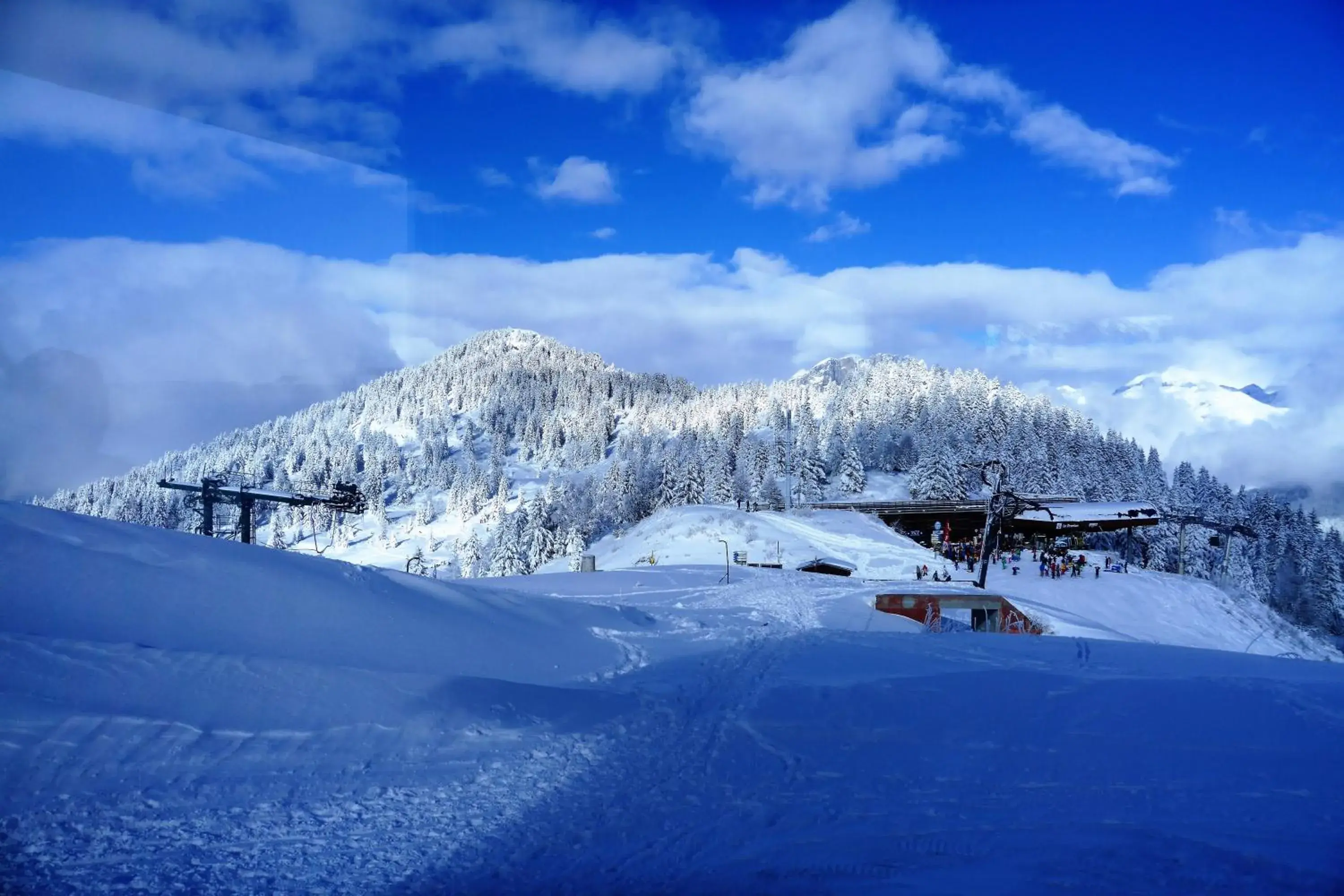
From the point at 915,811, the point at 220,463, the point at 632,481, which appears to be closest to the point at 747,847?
the point at 915,811

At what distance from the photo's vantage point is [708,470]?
81250 mm

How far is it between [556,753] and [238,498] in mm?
22617

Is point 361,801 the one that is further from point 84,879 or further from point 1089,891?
point 1089,891

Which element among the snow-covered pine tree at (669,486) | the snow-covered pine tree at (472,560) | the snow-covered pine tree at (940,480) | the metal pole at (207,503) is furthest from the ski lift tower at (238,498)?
the snow-covered pine tree at (940,480)

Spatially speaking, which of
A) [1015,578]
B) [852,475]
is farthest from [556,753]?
[852,475]

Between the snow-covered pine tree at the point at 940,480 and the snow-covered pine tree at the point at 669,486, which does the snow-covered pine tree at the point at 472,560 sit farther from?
the snow-covered pine tree at the point at 940,480

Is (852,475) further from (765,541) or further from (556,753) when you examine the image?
(556,753)

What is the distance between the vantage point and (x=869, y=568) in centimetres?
4153

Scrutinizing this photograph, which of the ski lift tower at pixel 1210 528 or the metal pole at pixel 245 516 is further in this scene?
the ski lift tower at pixel 1210 528

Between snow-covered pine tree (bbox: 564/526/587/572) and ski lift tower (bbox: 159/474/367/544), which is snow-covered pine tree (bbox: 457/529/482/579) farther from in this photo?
ski lift tower (bbox: 159/474/367/544)

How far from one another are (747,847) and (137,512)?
20.3 metres

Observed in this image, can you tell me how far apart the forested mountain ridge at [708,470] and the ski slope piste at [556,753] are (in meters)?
3.34

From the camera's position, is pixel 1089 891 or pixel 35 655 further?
pixel 35 655

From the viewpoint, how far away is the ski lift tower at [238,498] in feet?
76.5
